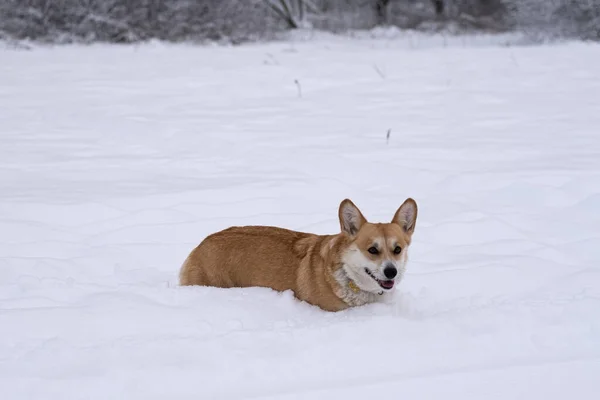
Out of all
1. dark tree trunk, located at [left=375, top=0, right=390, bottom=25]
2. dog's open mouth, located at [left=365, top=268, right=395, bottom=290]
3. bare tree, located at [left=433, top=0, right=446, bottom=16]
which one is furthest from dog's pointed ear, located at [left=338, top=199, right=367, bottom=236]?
bare tree, located at [left=433, top=0, right=446, bottom=16]

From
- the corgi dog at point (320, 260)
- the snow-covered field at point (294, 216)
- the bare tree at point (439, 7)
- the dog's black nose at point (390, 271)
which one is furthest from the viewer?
the bare tree at point (439, 7)

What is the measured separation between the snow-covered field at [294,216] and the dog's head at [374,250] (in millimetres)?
182

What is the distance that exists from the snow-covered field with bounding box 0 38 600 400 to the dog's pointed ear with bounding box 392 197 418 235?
1.30 ft

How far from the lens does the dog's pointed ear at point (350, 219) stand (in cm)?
409

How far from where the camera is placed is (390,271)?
386cm

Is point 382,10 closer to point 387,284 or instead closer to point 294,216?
point 294,216

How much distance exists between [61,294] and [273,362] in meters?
1.55

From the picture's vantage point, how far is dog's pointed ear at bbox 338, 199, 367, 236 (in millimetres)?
4090

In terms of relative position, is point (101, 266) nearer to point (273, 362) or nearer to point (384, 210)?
point (273, 362)

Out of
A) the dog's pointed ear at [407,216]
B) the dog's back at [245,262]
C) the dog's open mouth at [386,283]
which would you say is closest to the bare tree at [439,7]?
the dog's pointed ear at [407,216]

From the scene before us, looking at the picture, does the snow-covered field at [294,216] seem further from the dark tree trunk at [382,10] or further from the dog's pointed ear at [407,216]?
the dark tree trunk at [382,10]

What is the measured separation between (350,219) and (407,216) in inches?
14.2

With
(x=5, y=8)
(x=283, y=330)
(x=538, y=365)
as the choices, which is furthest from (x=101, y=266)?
(x=5, y=8)

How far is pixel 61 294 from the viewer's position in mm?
4090
